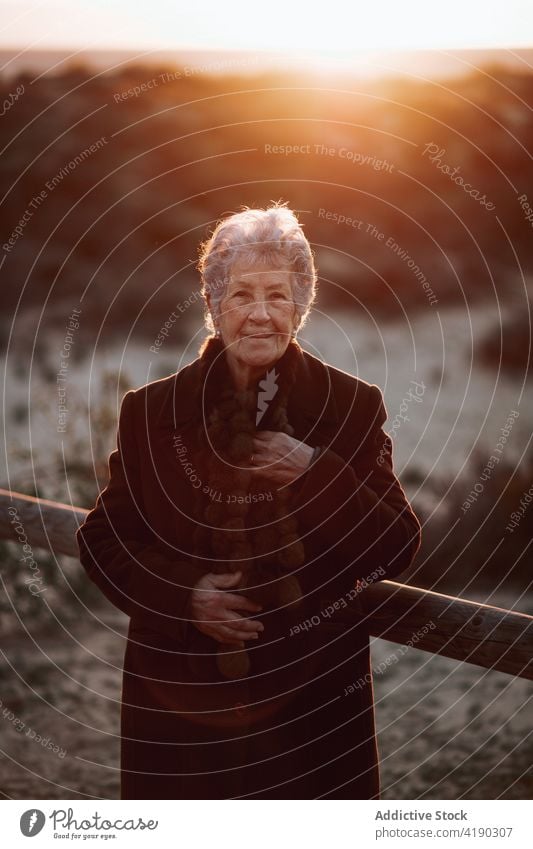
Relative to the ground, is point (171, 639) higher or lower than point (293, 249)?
lower

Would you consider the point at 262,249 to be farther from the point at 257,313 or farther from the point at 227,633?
the point at 227,633

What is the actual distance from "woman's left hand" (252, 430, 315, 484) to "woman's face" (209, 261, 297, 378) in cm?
14

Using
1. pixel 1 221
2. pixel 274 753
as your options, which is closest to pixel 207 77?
pixel 1 221

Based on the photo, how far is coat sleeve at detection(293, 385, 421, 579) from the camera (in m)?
1.75

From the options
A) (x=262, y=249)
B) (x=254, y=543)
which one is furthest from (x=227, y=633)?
(x=262, y=249)

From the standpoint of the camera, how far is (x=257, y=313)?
1713mm

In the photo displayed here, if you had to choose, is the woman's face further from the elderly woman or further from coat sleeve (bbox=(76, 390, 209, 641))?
coat sleeve (bbox=(76, 390, 209, 641))

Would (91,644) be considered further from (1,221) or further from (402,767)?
(1,221)

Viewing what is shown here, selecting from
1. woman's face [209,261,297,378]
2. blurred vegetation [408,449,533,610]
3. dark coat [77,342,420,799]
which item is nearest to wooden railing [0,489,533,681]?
dark coat [77,342,420,799]

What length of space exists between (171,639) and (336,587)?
0.32 m

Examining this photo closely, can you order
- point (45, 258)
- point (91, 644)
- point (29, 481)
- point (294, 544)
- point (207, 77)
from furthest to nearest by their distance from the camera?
point (91, 644), point (29, 481), point (45, 258), point (207, 77), point (294, 544)

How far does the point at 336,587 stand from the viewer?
6.02 ft

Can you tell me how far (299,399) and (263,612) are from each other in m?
0.39

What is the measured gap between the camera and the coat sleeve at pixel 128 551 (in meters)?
1.81
